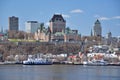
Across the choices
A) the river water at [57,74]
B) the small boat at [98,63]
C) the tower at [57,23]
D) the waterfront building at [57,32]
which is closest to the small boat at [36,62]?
the small boat at [98,63]

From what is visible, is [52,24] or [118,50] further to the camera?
[52,24]

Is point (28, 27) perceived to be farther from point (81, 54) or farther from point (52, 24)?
point (81, 54)

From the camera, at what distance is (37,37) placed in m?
94.2

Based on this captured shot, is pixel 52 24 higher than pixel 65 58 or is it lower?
higher

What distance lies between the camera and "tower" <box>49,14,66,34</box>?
98.2m

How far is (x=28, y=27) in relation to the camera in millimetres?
113188

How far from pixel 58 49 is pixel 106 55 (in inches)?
336

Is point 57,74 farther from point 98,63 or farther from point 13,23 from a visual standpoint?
point 13,23

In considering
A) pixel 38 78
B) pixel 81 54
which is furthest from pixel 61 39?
pixel 38 78

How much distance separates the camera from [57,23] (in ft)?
324

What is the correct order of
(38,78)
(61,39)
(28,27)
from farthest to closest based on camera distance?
(28,27), (61,39), (38,78)

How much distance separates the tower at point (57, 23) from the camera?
3866 inches

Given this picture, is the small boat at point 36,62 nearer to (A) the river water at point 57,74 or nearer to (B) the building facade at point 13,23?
(A) the river water at point 57,74

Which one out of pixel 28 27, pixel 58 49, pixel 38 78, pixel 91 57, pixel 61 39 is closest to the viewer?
pixel 38 78
